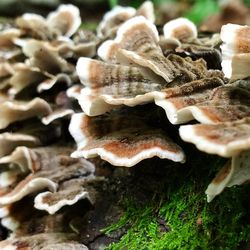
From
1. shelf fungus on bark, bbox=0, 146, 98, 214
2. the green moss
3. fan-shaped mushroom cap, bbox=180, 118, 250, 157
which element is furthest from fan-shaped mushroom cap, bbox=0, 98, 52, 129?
fan-shaped mushroom cap, bbox=180, 118, 250, 157

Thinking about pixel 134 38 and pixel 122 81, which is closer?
pixel 122 81

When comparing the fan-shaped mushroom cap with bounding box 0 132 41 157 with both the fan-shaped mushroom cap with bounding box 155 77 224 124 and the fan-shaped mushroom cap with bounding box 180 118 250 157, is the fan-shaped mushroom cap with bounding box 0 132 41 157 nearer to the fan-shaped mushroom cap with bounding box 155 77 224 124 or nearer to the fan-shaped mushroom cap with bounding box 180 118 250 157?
the fan-shaped mushroom cap with bounding box 155 77 224 124

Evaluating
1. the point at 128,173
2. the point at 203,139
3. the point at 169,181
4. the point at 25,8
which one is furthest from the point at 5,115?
the point at 25,8

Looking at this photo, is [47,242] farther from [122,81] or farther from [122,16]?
[122,16]

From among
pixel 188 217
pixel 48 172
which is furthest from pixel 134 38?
pixel 188 217

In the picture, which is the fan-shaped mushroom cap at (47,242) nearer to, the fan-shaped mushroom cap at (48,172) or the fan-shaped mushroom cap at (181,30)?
the fan-shaped mushroom cap at (48,172)

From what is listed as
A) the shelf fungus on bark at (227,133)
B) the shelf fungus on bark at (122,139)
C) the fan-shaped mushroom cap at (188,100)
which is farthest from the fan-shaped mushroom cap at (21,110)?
the shelf fungus on bark at (227,133)

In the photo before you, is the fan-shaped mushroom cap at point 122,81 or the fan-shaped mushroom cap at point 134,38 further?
the fan-shaped mushroom cap at point 134,38

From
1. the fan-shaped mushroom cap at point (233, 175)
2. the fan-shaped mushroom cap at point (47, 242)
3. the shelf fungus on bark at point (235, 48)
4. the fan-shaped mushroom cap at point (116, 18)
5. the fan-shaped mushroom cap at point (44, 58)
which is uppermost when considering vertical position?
the shelf fungus on bark at point (235, 48)
